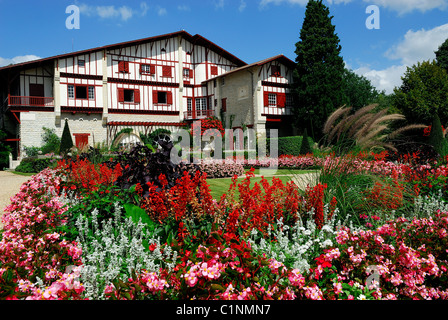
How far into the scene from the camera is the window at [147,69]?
25.4m

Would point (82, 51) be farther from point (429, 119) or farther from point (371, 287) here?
point (371, 287)

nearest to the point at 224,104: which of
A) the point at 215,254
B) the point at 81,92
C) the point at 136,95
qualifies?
the point at 136,95

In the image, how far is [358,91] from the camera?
3575 cm

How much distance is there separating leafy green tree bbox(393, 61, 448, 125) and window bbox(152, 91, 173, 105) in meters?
16.4

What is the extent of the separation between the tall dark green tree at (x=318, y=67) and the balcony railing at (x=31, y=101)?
17.7 metres

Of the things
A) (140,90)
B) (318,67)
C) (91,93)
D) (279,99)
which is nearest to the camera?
(318,67)

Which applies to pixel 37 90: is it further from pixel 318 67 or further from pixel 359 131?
pixel 359 131

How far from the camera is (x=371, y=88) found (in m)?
39.3


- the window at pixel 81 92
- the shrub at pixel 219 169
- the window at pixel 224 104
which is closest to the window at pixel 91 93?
the window at pixel 81 92

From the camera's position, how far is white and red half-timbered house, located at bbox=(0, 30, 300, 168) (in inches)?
893

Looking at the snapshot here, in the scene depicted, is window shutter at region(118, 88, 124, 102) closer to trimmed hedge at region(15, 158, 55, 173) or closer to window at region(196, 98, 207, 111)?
window at region(196, 98, 207, 111)

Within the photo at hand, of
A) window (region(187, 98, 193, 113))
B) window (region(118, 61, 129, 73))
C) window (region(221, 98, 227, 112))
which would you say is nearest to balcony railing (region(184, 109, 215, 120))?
window (region(187, 98, 193, 113))

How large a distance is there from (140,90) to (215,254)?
25.2 m
